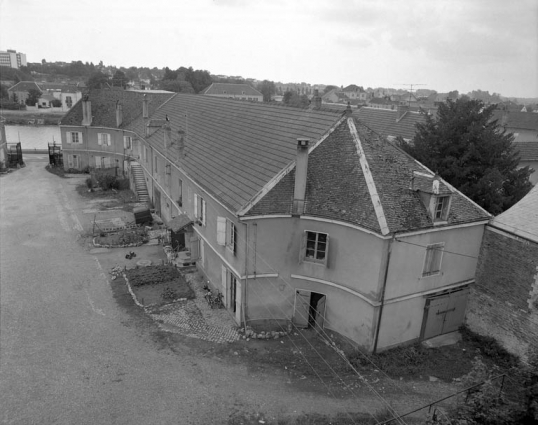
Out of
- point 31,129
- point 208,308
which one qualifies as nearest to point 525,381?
point 208,308

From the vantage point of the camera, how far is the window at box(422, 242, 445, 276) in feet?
59.7

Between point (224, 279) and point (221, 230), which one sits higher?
point (221, 230)

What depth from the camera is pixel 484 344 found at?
1916 cm

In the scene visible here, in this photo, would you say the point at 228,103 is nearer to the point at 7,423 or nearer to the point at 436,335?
the point at 436,335

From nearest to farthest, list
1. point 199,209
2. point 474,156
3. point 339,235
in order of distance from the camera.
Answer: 1. point 339,235
2. point 474,156
3. point 199,209

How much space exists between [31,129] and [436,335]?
4000 inches

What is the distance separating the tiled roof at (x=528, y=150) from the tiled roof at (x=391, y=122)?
1003 cm

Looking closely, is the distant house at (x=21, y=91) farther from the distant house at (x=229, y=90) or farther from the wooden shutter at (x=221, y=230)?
the wooden shutter at (x=221, y=230)

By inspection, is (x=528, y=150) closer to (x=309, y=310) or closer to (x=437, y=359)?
(x=437, y=359)

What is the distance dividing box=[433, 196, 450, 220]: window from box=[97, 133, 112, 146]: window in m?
43.1

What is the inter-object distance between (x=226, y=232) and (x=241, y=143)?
21.0 ft

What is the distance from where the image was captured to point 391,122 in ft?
133

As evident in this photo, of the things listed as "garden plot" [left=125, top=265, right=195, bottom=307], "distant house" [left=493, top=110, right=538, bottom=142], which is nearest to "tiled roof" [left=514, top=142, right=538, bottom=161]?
"distant house" [left=493, top=110, right=538, bottom=142]

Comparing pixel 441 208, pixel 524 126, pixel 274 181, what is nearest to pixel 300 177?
pixel 274 181
